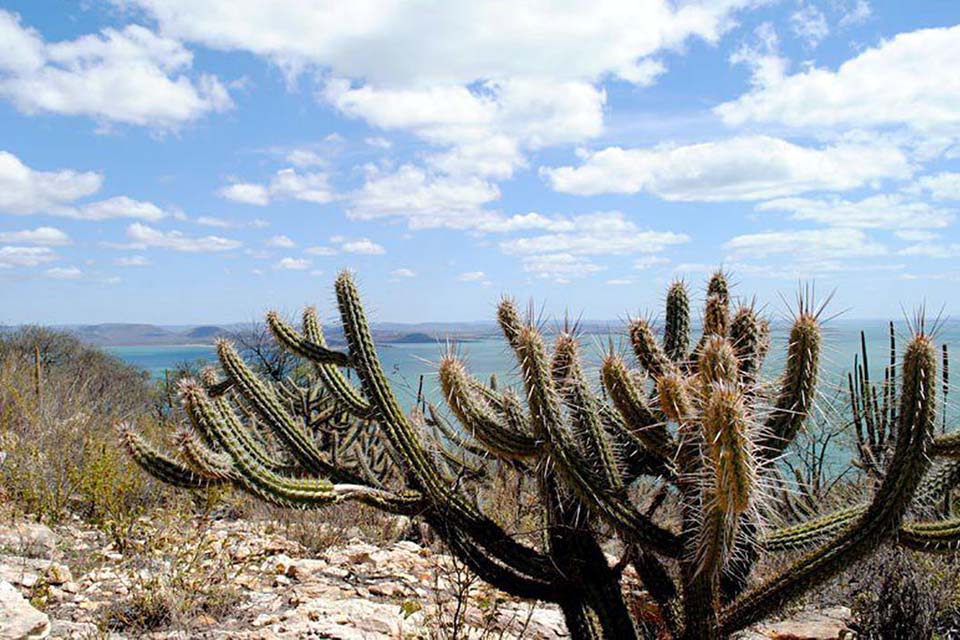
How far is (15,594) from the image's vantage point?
3898mm

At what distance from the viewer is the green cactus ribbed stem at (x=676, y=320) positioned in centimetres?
404

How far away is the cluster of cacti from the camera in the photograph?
299 centimetres

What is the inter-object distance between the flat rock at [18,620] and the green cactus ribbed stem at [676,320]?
330 cm

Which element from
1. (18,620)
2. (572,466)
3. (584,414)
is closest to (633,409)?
(584,414)

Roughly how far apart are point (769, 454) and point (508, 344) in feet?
4.15

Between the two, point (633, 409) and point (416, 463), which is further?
point (416, 463)

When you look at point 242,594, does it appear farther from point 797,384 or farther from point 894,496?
point 894,496

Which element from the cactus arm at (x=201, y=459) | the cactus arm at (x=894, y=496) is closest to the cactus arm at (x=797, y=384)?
the cactus arm at (x=894, y=496)

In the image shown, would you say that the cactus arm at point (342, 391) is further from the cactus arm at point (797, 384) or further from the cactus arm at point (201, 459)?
the cactus arm at point (797, 384)

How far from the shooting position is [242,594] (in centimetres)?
485

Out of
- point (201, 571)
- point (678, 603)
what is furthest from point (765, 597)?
point (201, 571)

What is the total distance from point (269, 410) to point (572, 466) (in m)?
1.93

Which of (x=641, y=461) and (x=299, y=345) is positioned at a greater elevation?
(x=299, y=345)

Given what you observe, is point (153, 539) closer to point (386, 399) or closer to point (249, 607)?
point (249, 607)
